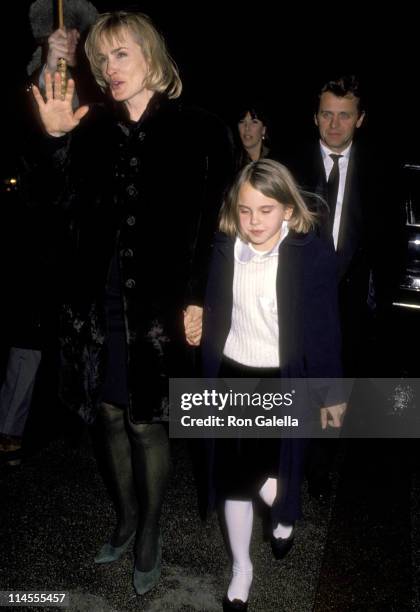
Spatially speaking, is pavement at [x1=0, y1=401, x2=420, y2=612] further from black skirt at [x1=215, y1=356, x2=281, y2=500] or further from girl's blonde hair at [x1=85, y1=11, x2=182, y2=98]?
girl's blonde hair at [x1=85, y1=11, x2=182, y2=98]

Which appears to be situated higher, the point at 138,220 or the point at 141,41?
the point at 141,41

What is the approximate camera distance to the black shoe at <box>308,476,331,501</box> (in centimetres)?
320

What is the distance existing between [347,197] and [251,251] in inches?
45.8

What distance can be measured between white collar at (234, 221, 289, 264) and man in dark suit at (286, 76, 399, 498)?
0.94 metres

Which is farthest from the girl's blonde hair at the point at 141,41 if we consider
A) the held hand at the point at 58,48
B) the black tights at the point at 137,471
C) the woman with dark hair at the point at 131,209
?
the black tights at the point at 137,471

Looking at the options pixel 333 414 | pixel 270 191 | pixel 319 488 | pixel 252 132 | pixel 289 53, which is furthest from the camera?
pixel 289 53

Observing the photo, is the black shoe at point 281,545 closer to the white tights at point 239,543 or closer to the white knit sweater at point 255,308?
the white tights at point 239,543

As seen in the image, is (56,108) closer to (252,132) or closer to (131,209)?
(131,209)

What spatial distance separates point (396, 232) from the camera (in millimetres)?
3287

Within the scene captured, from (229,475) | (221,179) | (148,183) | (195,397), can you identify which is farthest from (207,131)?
(229,475)

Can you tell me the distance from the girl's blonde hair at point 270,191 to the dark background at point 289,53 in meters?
10.4

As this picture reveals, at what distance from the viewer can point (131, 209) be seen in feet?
7.14

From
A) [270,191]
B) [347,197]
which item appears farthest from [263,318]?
[347,197]

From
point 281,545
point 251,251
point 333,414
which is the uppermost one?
point 251,251
